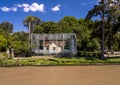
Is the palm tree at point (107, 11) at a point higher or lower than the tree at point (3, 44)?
higher

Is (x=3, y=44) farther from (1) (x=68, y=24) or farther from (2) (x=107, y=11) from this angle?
(1) (x=68, y=24)

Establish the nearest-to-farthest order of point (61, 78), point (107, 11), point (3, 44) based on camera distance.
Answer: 1. point (61, 78)
2. point (107, 11)
3. point (3, 44)

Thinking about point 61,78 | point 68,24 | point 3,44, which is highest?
point 68,24

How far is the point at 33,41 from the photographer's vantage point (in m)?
38.6

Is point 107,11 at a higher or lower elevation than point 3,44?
higher

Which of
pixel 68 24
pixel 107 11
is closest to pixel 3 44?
pixel 107 11

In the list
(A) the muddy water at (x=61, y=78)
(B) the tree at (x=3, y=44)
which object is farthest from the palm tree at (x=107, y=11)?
(A) the muddy water at (x=61, y=78)

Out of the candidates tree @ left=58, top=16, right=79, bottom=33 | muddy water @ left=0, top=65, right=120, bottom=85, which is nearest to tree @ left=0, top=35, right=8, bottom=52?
muddy water @ left=0, top=65, right=120, bottom=85

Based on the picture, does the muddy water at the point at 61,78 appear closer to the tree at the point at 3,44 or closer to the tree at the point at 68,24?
the tree at the point at 3,44

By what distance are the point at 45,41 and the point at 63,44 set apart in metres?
2.57

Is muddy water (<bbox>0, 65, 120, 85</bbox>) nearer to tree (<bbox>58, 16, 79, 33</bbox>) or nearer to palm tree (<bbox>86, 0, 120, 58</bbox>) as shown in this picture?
palm tree (<bbox>86, 0, 120, 58</bbox>)

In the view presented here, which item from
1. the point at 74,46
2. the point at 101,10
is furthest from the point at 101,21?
the point at 74,46

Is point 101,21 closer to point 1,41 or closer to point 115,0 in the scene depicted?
point 115,0

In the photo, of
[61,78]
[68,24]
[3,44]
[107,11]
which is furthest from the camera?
[68,24]
